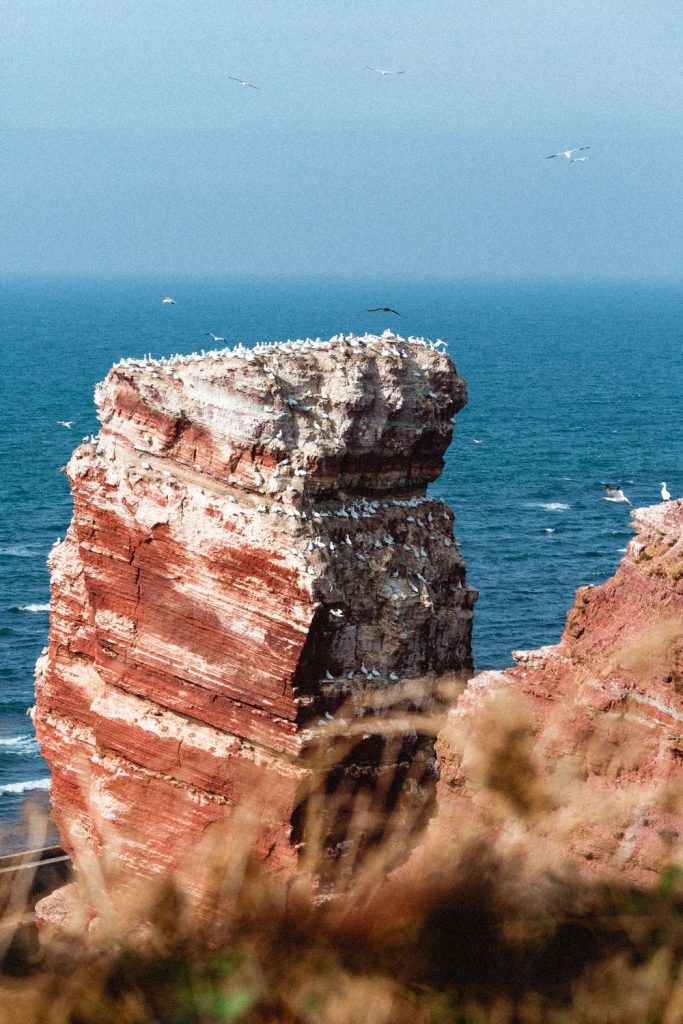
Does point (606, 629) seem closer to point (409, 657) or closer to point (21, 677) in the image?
point (409, 657)

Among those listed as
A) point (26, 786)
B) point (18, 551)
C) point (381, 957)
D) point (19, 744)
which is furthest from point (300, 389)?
point (18, 551)

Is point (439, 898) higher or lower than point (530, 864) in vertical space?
higher

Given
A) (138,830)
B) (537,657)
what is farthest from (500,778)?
(138,830)

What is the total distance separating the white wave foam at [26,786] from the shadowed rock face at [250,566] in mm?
25185

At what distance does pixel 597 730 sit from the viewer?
1895 centimetres

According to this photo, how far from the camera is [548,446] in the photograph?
11512cm

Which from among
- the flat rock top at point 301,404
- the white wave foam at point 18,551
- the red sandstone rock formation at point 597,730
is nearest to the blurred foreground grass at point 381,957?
the red sandstone rock formation at point 597,730

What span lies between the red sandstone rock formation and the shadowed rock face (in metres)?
2.00

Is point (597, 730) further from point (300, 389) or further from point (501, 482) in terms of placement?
point (501, 482)

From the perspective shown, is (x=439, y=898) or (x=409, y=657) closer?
(x=439, y=898)

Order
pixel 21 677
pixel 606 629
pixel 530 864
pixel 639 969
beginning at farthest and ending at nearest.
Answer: pixel 21 677 < pixel 606 629 < pixel 530 864 < pixel 639 969

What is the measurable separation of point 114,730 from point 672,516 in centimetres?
1021

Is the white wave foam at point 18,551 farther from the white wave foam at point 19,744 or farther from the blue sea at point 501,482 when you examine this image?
the white wave foam at point 19,744

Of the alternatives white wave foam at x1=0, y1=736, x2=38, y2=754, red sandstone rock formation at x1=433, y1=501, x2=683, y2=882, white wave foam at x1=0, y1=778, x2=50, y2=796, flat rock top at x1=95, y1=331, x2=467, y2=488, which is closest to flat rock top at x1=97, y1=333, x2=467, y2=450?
flat rock top at x1=95, y1=331, x2=467, y2=488
